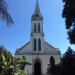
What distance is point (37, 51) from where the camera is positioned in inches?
2219

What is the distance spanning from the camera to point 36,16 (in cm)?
5759

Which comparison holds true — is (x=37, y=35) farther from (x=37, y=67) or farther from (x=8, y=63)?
(x=8, y=63)

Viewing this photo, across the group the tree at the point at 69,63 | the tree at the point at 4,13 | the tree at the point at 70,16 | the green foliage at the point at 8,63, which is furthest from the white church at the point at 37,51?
the tree at the point at 4,13

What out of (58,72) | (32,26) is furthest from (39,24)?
(58,72)

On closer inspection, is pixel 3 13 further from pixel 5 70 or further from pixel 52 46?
pixel 52 46

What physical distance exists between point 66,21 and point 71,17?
0.49 m

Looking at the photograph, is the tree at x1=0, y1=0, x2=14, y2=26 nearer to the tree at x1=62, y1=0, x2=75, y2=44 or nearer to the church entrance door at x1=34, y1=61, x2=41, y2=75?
the tree at x1=62, y1=0, x2=75, y2=44

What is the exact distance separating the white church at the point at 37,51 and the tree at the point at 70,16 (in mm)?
38646

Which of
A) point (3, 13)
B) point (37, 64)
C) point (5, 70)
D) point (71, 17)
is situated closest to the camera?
point (3, 13)

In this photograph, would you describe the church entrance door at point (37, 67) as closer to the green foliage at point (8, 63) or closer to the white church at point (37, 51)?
the white church at point (37, 51)

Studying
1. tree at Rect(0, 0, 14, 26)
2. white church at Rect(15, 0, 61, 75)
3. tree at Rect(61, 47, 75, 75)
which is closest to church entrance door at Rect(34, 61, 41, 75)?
white church at Rect(15, 0, 61, 75)

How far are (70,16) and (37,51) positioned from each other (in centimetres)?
4058

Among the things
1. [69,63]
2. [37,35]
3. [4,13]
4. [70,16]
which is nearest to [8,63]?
[69,63]

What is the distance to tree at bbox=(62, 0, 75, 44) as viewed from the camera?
15628 mm
